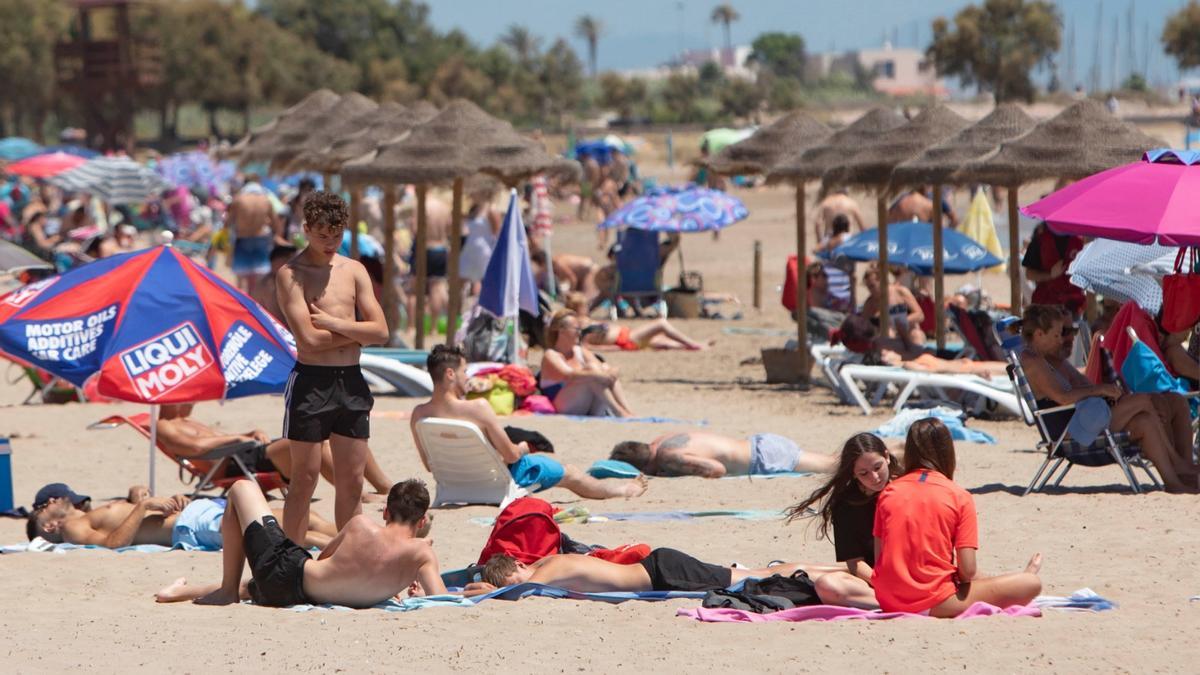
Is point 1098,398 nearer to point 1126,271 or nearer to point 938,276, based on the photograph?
point 1126,271

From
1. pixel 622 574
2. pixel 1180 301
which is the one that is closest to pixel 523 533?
pixel 622 574

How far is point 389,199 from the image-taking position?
617 inches

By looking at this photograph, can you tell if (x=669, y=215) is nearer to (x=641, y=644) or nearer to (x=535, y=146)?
(x=535, y=146)

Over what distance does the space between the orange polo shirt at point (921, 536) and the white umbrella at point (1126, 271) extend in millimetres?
4348

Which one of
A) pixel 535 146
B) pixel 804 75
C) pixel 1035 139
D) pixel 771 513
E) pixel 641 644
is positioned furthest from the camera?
pixel 804 75

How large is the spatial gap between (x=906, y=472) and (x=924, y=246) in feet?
30.3

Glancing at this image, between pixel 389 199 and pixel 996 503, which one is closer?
pixel 996 503

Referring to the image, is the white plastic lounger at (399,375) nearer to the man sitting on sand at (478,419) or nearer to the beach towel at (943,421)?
the beach towel at (943,421)

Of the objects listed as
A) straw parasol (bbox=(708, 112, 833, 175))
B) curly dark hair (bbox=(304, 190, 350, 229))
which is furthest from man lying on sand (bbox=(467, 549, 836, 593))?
straw parasol (bbox=(708, 112, 833, 175))

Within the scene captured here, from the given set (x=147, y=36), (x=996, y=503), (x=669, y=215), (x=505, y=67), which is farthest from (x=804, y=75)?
(x=996, y=503)

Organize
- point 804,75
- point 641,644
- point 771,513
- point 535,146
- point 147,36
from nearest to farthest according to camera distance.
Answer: point 641,644, point 771,513, point 535,146, point 147,36, point 804,75

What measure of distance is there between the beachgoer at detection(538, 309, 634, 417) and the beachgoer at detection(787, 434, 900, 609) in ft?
16.7

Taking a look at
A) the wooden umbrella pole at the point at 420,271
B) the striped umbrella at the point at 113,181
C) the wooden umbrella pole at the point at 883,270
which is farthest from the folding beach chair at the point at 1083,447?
the striped umbrella at the point at 113,181

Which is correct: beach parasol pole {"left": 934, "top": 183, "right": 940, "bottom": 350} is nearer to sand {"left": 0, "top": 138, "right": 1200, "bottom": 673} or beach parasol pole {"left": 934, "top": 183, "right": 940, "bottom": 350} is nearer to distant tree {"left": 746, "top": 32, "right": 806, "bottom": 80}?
sand {"left": 0, "top": 138, "right": 1200, "bottom": 673}
